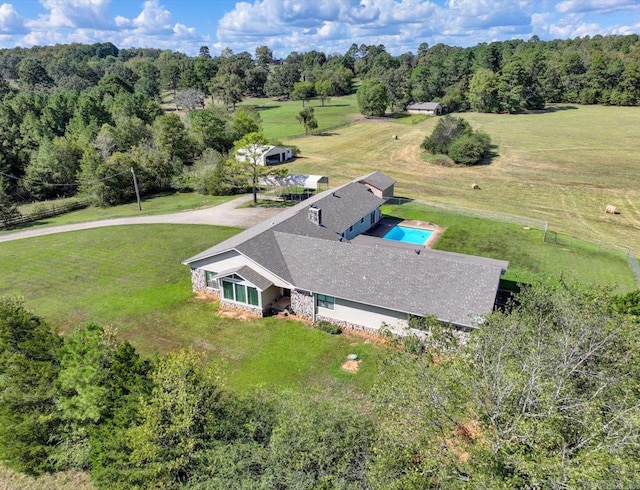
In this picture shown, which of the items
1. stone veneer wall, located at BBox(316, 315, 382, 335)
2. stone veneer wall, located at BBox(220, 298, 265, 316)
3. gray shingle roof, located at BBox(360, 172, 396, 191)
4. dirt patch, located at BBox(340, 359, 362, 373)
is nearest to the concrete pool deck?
gray shingle roof, located at BBox(360, 172, 396, 191)

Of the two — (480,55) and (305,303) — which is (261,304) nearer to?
(305,303)

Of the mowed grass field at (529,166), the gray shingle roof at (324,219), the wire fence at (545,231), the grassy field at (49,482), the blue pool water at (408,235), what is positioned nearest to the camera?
the grassy field at (49,482)

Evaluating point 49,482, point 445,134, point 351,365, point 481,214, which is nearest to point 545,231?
point 481,214

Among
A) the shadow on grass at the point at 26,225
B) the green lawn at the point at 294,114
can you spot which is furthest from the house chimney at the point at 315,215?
the green lawn at the point at 294,114

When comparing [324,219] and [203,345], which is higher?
[324,219]

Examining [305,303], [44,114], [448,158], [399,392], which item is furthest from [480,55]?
[399,392]

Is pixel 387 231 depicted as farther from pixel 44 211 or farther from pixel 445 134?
pixel 44 211

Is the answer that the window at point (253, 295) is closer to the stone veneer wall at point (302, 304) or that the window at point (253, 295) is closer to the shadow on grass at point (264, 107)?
the stone veneer wall at point (302, 304)
